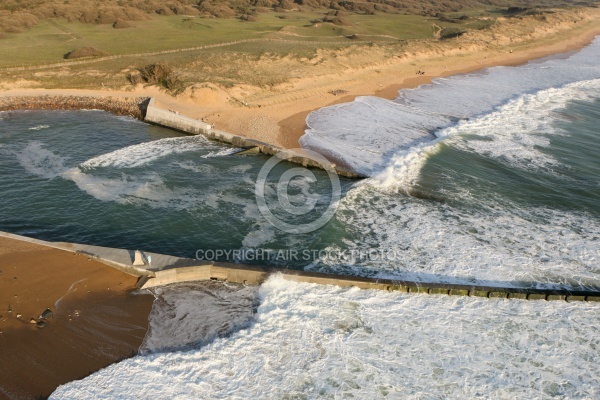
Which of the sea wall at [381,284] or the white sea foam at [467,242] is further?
the white sea foam at [467,242]

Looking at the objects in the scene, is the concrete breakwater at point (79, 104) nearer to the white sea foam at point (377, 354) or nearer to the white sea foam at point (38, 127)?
the white sea foam at point (38, 127)

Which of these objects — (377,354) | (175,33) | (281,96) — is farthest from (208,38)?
(377,354)

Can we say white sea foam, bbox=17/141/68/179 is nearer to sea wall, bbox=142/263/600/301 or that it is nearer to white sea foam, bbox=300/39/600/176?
sea wall, bbox=142/263/600/301

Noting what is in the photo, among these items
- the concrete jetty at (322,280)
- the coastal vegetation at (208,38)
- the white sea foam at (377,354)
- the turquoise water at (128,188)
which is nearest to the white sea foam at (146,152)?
the turquoise water at (128,188)

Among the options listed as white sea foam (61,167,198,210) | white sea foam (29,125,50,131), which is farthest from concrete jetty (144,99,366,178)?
white sea foam (29,125,50,131)

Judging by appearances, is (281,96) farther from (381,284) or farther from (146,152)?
(381,284)

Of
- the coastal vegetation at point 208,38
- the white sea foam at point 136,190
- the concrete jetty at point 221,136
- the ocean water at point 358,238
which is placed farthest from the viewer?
the coastal vegetation at point 208,38

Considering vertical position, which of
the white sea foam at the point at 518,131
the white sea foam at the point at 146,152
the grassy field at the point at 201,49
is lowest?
the white sea foam at the point at 146,152
